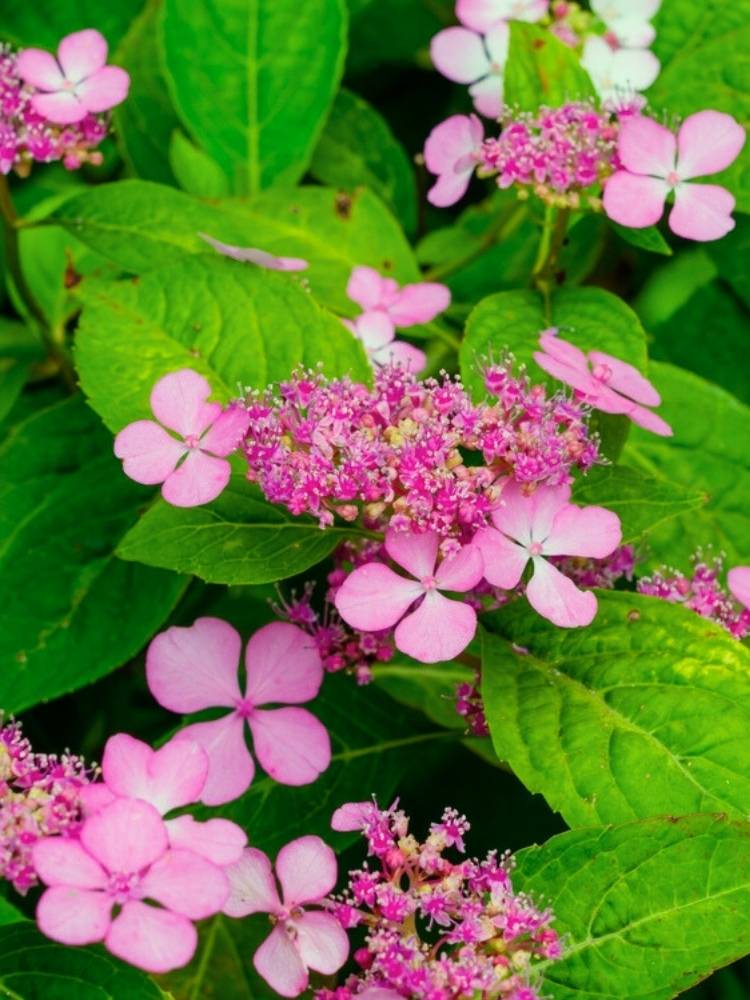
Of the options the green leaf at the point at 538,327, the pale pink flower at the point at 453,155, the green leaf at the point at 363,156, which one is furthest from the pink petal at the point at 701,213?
the green leaf at the point at 363,156

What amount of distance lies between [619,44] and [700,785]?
1.12 meters

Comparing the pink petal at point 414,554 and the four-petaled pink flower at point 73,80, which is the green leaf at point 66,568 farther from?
the pink petal at point 414,554

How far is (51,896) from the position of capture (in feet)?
3.25

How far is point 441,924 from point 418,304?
2.64 ft

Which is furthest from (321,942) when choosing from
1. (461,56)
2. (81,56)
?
(461,56)

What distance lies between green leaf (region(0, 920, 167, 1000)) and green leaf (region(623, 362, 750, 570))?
0.93 meters

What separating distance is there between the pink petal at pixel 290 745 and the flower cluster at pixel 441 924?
8.0 inches

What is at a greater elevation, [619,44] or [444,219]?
[619,44]

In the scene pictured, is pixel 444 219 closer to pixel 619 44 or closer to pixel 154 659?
pixel 619 44

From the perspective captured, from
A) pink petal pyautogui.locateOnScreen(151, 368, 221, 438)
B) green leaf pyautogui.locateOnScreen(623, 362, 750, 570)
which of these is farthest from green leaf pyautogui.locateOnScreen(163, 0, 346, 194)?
pink petal pyautogui.locateOnScreen(151, 368, 221, 438)

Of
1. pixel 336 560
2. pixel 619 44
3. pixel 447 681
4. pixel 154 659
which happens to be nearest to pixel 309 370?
pixel 336 560

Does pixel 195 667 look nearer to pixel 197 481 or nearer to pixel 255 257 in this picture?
pixel 197 481

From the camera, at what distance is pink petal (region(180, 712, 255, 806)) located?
1344mm

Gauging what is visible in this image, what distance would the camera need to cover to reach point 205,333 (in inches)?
58.1
